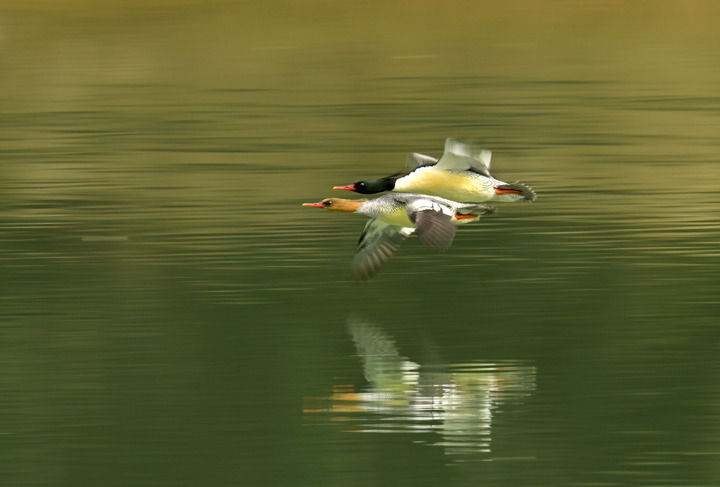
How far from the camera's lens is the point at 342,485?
8242 millimetres

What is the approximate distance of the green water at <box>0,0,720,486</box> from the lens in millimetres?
8859

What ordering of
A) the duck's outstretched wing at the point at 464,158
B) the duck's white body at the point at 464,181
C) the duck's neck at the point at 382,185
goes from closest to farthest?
the duck's outstretched wing at the point at 464,158 < the duck's white body at the point at 464,181 < the duck's neck at the point at 382,185

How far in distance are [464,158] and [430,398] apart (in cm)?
299

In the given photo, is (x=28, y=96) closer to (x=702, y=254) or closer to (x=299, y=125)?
(x=299, y=125)

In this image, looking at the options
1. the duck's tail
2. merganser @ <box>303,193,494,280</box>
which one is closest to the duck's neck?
merganser @ <box>303,193,494,280</box>

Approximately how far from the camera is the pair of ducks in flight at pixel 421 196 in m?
11.6

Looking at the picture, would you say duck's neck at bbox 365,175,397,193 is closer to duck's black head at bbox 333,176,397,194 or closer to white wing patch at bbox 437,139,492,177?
duck's black head at bbox 333,176,397,194

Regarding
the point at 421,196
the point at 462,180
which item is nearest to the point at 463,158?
the point at 462,180

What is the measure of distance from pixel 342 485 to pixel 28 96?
14.3m

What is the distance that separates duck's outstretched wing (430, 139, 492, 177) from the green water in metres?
0.72

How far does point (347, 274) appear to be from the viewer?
12.5m

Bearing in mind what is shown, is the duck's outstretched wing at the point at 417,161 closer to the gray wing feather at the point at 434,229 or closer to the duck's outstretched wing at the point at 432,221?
the duck's outstretched wing at the point at 432,221

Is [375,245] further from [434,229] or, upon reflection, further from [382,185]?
[434,229]

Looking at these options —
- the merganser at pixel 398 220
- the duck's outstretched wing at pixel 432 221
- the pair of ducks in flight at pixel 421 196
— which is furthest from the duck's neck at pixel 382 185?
the duck's outstretched wing at pixel 432 221
